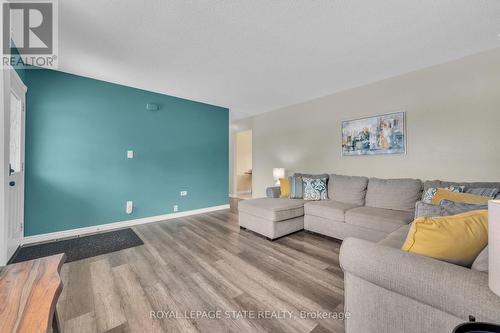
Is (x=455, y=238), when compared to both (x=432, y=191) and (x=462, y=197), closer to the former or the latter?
(x=462, y=197)

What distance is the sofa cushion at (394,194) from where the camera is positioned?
8.68 feet

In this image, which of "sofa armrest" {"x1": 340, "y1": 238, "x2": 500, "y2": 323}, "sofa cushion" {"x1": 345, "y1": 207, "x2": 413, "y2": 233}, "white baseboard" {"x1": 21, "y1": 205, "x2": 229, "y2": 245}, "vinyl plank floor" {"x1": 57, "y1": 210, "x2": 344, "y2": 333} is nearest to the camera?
"sofa armrest" {"x1": 340, "y1": 238, "x2": 500, "y2": 323}

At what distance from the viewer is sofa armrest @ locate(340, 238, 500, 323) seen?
732 mm

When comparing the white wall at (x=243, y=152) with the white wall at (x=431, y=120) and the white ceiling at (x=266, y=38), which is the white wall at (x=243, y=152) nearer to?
the white wall at (x=431, y=120)

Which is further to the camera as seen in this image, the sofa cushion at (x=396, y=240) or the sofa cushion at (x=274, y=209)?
the sofa cushion at (x=274, y=209)

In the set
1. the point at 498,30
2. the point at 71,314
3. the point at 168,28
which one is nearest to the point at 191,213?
the point at 71,314

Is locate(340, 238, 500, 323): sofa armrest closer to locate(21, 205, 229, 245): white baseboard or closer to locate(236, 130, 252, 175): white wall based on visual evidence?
locate(21, 205, 229, 245): white baseboard

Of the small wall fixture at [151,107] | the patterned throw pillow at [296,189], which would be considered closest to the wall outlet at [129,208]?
the small wall fixture at [151,107]

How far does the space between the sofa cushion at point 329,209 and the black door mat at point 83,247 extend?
2.53 meters

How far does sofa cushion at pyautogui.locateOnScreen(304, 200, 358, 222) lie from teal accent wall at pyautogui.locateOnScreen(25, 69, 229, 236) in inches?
94.3

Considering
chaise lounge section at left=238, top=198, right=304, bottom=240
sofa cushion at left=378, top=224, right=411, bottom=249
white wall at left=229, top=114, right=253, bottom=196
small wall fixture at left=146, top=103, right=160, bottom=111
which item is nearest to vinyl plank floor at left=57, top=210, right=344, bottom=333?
chaise lounge section at left=238, top=198, right=304, bottom=240

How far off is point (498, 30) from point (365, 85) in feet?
4.85

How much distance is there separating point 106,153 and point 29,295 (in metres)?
3.11

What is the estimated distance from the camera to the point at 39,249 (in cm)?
252
